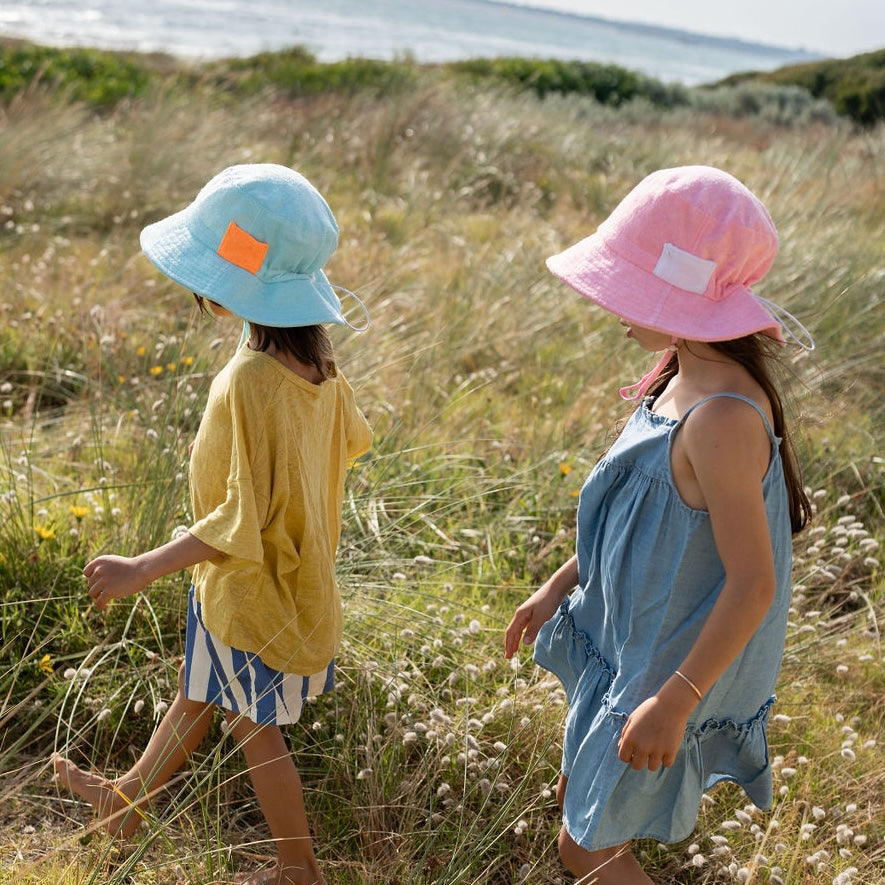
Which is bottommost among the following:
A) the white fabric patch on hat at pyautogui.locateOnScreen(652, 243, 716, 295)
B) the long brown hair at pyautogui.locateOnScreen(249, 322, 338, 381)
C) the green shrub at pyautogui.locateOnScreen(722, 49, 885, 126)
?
the long brown hair at pyautogui.locateOnScreen(249, 322, 338, 381)

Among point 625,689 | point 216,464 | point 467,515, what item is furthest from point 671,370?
point 467,515

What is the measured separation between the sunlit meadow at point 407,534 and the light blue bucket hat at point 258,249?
0.74 metres

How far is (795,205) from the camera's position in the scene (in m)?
5.57

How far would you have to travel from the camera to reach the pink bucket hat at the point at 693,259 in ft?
5.30

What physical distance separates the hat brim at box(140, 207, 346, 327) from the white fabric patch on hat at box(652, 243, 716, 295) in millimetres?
575

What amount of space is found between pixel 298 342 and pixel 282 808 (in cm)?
90

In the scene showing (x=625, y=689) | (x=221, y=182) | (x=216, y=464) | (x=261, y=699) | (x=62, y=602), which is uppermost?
(x=221, y=182)

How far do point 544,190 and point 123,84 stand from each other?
4382 mm

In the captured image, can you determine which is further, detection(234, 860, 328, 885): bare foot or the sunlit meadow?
the sunlit meadow

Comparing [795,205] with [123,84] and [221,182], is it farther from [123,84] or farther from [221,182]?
[123,84]

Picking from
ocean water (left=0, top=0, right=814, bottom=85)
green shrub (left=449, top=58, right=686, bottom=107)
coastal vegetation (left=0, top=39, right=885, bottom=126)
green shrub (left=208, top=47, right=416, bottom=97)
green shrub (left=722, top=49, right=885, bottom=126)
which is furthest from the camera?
ocean water (left=0, top=0, right=814, bottom=85)

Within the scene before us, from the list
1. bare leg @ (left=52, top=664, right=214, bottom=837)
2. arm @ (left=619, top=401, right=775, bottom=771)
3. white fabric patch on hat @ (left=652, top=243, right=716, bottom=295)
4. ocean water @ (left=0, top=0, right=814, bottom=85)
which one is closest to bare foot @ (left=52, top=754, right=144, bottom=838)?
bare leg @ (left=52, top=664, right=214, bottom=837)

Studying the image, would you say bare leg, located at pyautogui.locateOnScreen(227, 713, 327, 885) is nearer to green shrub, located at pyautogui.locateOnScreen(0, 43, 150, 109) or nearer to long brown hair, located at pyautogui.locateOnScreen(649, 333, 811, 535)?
long brown hair, located at pyautogui.locateOnScreen(649, 333, 811, 535)

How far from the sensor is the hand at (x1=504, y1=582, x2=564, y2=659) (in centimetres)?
198
